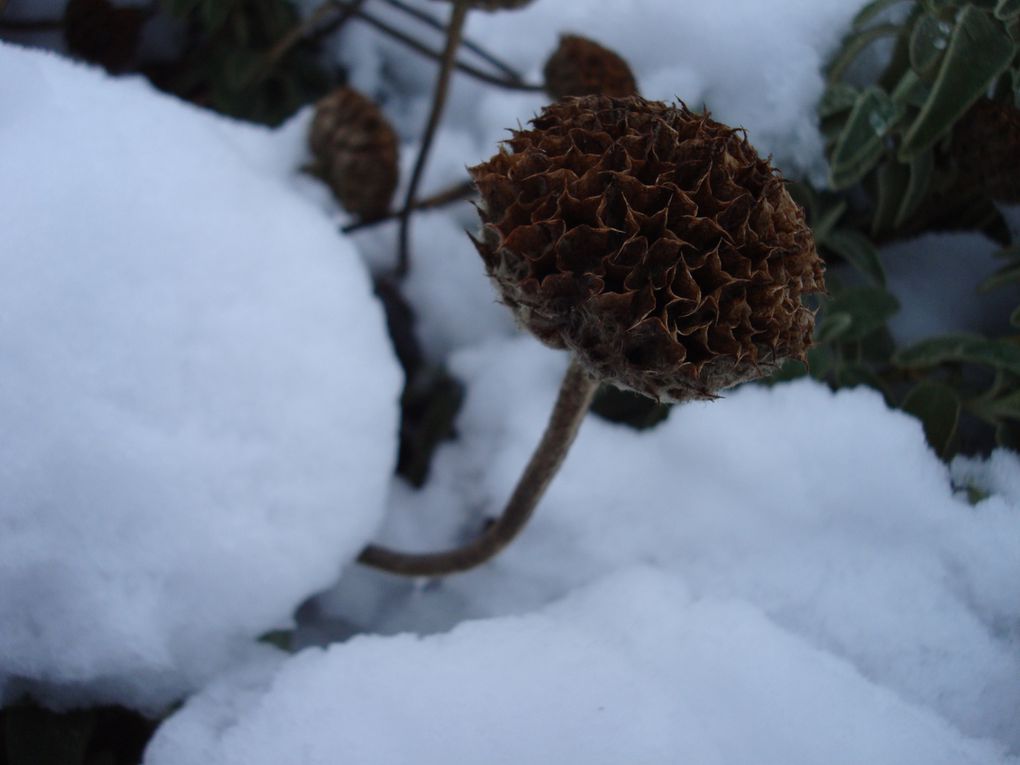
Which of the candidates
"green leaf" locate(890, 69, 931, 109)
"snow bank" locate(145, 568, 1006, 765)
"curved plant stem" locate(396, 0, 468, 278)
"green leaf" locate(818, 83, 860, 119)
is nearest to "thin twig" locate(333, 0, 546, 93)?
"curved plant stem" locate(396, 0, 468, 278)

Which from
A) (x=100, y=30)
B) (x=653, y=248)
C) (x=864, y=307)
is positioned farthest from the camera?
(x=100, y=30)

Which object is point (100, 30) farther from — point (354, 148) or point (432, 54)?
point (432, 54)

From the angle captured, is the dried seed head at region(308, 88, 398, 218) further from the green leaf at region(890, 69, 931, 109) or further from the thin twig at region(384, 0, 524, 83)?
the green leaf at region(890, 69, 931, 109)

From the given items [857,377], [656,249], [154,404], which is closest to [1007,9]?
[857,377]

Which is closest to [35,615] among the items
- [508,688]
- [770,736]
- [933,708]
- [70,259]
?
[70,259]

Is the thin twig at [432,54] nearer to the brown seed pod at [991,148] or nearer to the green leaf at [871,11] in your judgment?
the green leaf at [871,11]

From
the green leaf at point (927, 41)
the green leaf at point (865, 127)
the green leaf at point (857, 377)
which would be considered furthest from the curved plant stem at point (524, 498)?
the green leaf at point (927, 41)

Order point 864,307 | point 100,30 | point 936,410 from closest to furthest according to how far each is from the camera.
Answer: point 936,410, point 864,307, point 100,30
